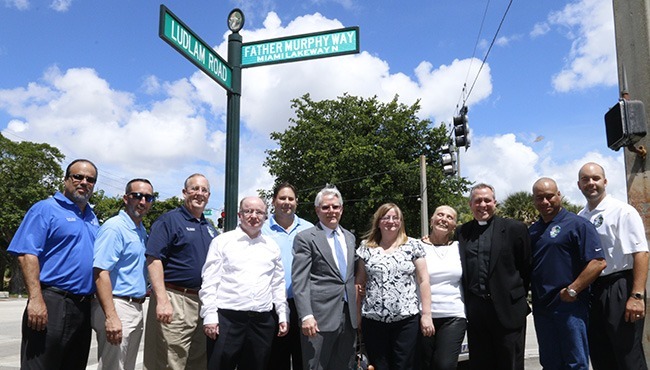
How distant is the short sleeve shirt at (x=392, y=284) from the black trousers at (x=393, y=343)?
0.07 m

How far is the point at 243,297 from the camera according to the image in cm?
413

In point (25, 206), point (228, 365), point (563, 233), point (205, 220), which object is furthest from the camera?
point (25, 206)

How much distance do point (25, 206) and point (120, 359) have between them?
38075 mm

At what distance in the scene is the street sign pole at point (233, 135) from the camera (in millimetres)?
5320

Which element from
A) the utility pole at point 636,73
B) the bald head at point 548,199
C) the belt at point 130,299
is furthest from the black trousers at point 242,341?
the utility pole at point 636,73

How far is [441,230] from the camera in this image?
4711mm

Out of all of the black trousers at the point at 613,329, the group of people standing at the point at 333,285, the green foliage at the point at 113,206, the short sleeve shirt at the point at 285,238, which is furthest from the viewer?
the green foliage at the point at 113,206

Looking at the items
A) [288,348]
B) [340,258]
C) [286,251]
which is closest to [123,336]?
[288,348]

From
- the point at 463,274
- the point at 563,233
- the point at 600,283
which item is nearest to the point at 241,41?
the point at 463,274

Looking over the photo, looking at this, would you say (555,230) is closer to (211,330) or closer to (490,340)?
(490,340)

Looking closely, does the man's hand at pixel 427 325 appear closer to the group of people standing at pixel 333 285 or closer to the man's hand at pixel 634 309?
the group of people standing at pixel 333 285

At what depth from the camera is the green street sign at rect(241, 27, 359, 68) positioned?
569 centimetres

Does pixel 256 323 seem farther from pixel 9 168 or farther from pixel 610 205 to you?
pixel 9 168

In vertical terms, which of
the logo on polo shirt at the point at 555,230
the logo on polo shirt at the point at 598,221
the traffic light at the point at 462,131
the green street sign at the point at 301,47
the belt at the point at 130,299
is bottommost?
the belt at the point at 130,299
